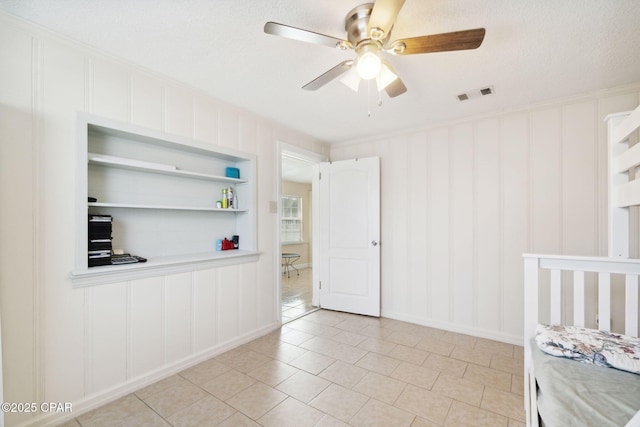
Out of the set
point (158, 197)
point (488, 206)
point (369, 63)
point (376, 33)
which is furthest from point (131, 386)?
point (488, 206)

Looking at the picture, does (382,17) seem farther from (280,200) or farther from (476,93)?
(280,200)

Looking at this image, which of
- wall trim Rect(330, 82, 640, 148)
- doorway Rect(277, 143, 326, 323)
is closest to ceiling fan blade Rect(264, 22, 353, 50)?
wall trim Rect(330, 82, 640, 148)

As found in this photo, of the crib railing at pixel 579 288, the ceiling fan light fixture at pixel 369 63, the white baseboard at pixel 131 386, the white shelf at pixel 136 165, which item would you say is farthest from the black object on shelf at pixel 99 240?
the crib railing at pixel 579 288

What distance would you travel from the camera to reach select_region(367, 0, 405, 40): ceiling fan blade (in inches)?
46.7

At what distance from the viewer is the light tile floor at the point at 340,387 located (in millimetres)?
1726

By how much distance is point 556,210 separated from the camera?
8.55 ft

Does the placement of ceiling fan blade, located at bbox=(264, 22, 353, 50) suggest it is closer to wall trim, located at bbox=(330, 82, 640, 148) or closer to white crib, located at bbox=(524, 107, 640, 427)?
white crib, located at bbox=(524, 107, 640, 427)

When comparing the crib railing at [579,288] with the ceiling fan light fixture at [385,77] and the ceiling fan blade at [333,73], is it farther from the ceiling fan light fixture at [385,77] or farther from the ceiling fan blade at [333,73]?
the ceiling fan blade at [333,73]

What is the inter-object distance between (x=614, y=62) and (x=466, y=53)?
1110mm

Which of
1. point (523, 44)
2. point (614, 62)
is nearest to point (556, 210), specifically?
point (614, 62)

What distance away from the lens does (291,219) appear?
7.08 m

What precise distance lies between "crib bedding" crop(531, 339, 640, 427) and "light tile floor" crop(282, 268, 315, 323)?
2.69 metres

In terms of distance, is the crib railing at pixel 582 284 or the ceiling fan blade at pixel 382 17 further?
the crib railing at pixel 582 284

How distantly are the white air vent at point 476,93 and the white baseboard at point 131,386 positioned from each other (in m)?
3.10
